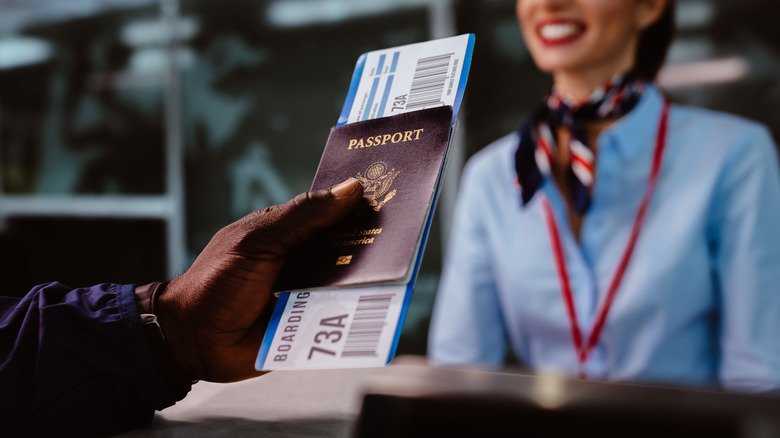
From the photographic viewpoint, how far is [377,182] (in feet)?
1.84

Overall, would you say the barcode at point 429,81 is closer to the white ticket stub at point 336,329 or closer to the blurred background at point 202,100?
the white ticket stub at point 336,329

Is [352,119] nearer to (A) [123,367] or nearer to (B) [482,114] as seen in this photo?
(A) [123,367]

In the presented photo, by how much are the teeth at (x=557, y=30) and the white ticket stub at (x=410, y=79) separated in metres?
1.01

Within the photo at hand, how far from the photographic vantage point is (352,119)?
0.62 m

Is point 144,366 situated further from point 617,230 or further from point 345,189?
point 617,230

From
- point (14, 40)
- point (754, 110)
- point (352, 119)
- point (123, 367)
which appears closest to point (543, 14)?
point (754, 110)

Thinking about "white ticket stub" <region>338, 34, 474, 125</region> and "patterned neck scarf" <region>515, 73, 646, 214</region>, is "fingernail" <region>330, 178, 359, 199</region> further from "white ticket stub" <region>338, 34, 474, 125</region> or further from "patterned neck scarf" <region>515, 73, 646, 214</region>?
"patterned neck scarf" <region>515, 73, 646, 214</region>

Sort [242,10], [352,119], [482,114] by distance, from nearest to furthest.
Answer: [352,119]
[482,114]
[242,10]

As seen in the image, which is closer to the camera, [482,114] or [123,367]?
[123,367]

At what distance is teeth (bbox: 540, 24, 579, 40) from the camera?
1518 millimetres

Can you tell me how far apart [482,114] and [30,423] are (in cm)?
160

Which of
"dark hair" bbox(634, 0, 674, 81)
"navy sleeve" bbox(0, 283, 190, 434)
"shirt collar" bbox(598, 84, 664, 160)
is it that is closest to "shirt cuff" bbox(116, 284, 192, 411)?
"navy sleeve" bbox(0, 283, 190, 434)

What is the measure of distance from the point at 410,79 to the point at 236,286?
0.87 feet

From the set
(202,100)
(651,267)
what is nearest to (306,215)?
(651,267)
